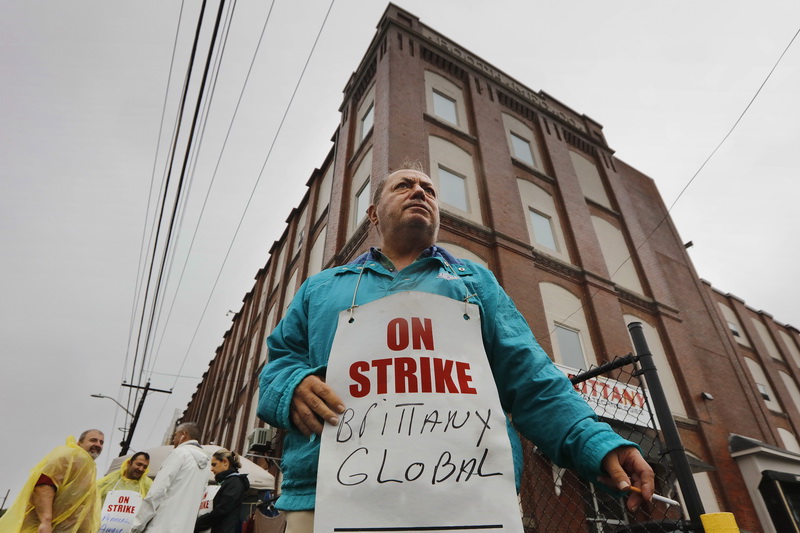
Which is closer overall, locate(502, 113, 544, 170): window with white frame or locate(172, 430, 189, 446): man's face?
locate(172, 430, 189, 446): man's face

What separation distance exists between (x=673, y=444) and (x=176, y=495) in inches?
163

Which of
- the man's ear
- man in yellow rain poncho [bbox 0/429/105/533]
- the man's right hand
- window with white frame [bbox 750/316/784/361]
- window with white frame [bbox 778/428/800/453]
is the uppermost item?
window with white frame [bbox 750/316/784/361]

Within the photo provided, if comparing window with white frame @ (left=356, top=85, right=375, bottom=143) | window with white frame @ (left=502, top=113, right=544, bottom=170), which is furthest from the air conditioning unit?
window with white frame @ (left=502, top=113, right=544, bottom=170)

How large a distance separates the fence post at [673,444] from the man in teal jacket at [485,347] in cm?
119

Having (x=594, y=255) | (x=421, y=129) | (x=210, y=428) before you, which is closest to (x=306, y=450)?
(x=421, y=129)

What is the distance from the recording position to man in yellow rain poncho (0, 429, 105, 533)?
11.6 ft

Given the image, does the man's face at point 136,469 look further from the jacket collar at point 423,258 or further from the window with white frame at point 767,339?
the window with white frame at point 767,339

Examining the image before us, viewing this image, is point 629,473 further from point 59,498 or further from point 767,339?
point 767,339

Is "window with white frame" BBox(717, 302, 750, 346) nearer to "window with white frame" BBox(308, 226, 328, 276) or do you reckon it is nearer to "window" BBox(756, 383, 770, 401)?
"window" BBox(756, 383, 770, 401)

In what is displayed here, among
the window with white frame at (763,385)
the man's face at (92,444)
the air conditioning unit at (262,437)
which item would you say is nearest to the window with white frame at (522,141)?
the air conditioning unit at (262,437)

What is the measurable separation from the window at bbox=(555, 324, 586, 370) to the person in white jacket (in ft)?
28.4

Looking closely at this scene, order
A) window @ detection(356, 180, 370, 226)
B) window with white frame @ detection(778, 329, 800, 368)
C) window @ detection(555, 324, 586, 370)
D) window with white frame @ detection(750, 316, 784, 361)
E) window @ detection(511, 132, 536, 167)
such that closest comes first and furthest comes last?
window @ detection(555, 324, 586, 370) < window @ detection(356, 180, 370, 226) < window @ detection(511, 132, 536, 167) < window with white frame @ detection(750, 316, 784, 361) < window with white frame @ detection(778, 329, 800, 368)

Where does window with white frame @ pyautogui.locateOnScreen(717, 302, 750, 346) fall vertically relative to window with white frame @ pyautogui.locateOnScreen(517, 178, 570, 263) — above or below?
above

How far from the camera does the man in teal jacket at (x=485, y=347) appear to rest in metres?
1.27
